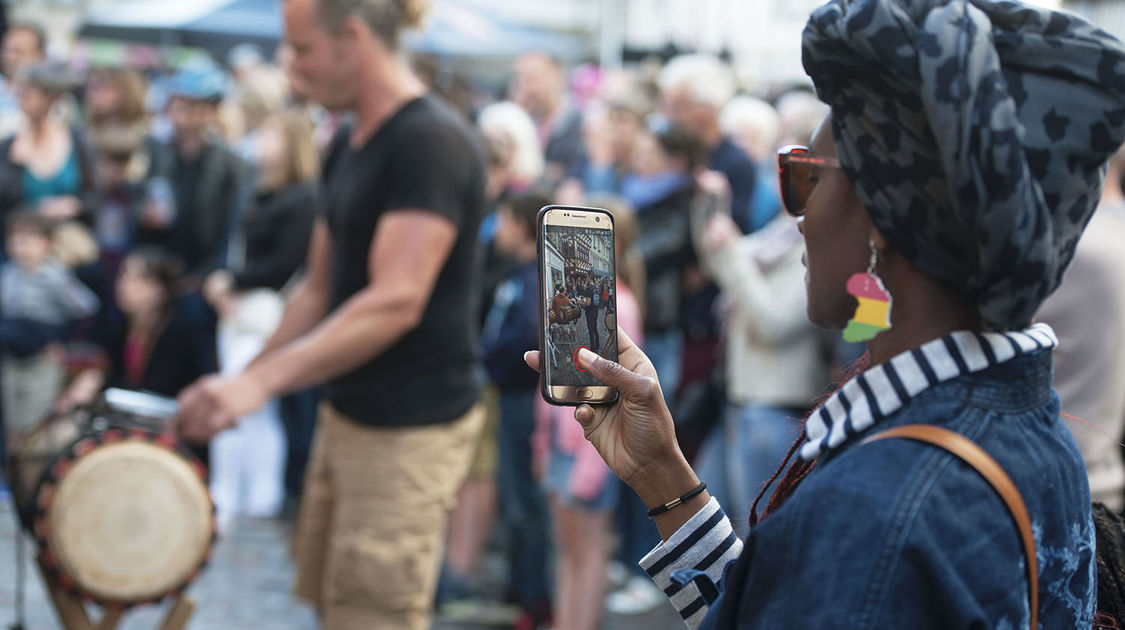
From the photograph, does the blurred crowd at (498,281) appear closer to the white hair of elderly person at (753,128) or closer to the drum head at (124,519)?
the white hair of elderly person at (753,128)

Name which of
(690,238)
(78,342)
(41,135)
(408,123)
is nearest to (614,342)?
(408,123)

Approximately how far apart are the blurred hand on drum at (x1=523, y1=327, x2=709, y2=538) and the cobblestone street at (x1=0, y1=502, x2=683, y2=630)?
132 inches

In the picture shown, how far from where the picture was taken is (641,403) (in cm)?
144

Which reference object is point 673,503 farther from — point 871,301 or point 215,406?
point 215,406

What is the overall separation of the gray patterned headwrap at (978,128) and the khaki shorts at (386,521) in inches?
84.2

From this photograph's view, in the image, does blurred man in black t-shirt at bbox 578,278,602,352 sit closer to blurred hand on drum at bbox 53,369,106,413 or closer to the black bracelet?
the black bracelet

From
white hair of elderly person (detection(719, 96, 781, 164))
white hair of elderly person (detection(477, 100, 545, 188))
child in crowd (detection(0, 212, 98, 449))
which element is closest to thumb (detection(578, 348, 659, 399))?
white hair of elderly person (detection(477, 100, 545, 188))

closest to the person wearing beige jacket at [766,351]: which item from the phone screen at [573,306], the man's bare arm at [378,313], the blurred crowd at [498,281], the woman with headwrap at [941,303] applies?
the blurred crowd at [498,281]

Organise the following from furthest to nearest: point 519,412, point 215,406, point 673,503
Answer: point 519,412 → point 215,406 → point 673,503

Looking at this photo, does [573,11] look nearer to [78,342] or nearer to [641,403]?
[78,342]

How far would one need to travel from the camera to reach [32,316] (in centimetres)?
584

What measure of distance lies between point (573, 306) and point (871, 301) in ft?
1.27

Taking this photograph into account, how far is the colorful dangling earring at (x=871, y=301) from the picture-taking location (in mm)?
1287

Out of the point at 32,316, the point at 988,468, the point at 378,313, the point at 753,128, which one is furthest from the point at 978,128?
the point at 753,128
